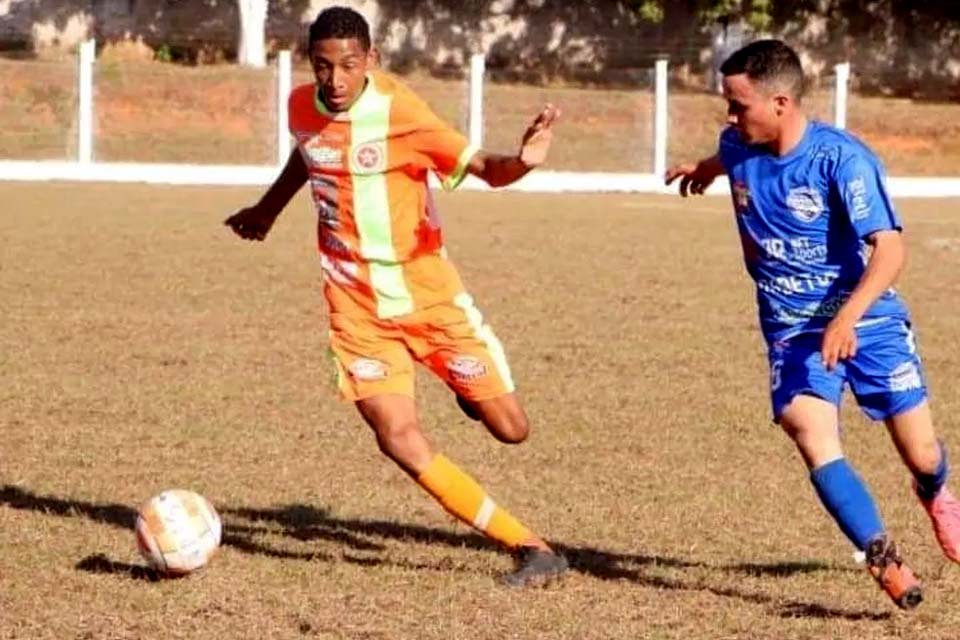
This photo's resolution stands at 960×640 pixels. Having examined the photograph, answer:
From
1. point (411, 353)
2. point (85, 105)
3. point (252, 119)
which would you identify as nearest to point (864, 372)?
point (411, 353)

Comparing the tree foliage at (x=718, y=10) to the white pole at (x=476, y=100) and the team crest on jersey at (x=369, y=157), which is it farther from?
the team crest on jersey at (x=369, y=157)

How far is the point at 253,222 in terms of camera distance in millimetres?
7711

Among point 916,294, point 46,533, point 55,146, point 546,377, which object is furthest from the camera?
point 55,146

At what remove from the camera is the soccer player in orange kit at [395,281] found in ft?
23.5

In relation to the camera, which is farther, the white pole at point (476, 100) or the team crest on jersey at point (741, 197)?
the white pole at point (476, 100)

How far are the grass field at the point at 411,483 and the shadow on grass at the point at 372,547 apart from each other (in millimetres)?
19

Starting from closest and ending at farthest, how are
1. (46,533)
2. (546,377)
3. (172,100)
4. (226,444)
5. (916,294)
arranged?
1. (46,533)
2. (226,444)
3. (546,377)
4. (916,294)
5. (172,100)

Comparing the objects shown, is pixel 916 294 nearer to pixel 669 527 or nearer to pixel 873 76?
pixel 669 527

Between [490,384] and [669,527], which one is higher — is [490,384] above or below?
above

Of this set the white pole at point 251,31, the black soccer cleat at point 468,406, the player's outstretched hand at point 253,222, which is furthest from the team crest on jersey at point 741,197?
the white pole at point 251,31

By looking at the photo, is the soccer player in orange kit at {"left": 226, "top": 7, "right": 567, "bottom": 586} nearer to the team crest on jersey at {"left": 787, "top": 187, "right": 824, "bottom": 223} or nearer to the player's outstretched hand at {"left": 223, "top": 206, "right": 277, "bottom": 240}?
the player's outstretched hand at {"left": 223, "top": 206, "right": 277, "bottom": 240}

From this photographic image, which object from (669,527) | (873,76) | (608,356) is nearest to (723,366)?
(608,356)

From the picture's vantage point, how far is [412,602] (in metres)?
6.73

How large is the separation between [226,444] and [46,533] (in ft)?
6.81
